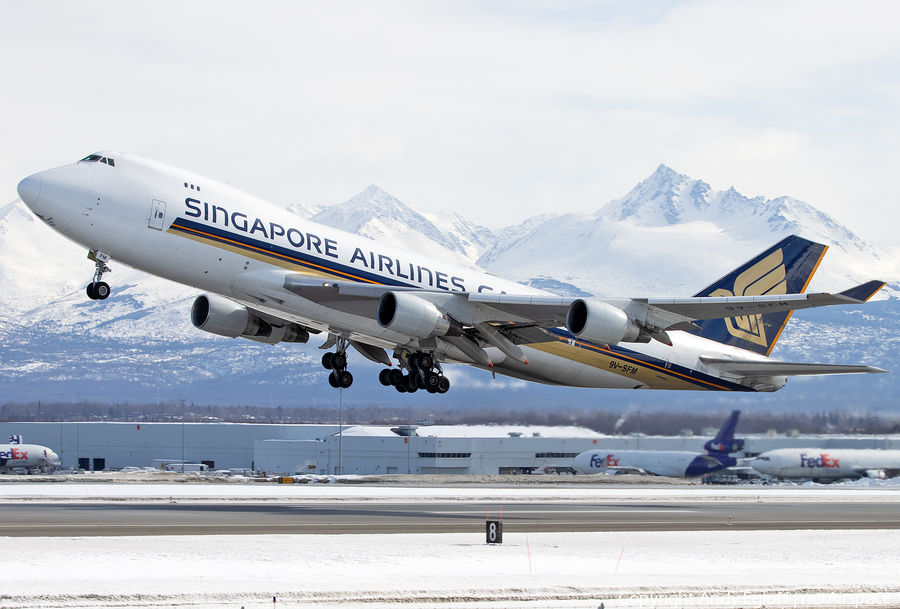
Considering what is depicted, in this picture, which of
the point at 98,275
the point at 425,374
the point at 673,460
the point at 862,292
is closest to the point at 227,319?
the point at 98,275

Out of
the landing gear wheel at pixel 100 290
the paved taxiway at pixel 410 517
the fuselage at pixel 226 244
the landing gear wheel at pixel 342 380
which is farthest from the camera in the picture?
the landing gear wheel at pixel 342 380

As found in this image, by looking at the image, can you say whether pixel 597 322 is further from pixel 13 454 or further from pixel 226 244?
pixel 13 454

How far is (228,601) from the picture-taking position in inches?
628

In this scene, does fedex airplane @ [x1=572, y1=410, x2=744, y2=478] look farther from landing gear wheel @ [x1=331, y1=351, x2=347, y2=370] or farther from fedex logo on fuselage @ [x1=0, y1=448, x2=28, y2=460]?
fedex logo on fuselage @ [x1=0, y1=448, x2=28, y2=460]

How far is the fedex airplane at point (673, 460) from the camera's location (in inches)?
2311

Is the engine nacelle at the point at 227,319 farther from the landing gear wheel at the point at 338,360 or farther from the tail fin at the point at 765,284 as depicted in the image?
the tail fin at the point at 765,284

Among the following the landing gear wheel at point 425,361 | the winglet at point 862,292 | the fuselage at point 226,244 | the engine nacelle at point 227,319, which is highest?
the fuselage at point 226,244

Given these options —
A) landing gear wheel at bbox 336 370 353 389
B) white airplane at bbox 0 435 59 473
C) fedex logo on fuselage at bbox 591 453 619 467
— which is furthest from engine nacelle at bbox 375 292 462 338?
white airplane at bbox 0 435 59 473

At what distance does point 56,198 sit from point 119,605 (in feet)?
55.5

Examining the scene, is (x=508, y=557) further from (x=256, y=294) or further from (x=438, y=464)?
(x=438, y=464)

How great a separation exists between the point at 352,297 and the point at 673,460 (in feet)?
127

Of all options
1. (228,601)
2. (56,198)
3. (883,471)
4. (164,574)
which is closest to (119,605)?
(228,601)

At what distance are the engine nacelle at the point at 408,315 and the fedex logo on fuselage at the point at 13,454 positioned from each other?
204 feet

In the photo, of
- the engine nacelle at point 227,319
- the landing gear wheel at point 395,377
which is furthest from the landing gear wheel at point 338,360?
the engine nacelle at point 227,319
